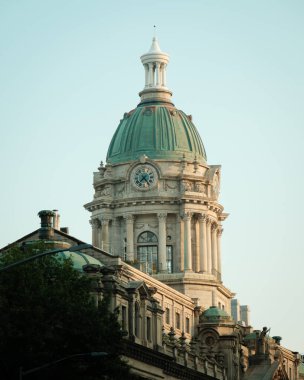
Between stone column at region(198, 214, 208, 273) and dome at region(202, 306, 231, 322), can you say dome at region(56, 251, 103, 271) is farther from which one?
stone column at region(198, 214, 208, 273)

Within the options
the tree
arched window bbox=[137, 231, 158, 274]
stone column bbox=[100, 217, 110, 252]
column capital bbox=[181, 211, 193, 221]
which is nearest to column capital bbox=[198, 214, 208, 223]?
column capital bbox=[181, 211, 193, 221]

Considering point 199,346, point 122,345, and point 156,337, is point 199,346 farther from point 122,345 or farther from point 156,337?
point 122,345

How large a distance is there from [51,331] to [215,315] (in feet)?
256

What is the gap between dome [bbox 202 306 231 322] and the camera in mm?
182875

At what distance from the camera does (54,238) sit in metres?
146

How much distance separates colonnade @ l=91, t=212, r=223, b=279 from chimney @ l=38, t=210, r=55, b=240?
158 feet

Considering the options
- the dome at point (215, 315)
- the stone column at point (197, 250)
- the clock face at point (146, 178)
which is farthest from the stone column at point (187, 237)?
the dome at point (215, 315)

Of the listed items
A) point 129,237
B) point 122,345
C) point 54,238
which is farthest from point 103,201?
point 122,345

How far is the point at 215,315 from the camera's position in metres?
183

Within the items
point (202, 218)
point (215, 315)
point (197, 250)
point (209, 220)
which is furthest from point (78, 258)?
point (209, 220)

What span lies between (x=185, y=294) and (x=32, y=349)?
85.0 meters

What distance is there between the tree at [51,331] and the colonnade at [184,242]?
269ft

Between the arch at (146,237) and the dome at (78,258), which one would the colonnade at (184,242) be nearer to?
the arch at (146,237)

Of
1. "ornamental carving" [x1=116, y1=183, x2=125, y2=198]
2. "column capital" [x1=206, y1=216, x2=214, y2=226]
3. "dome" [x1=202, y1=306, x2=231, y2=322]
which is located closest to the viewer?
"dome" [x1=202, y1=306, x2=231, y2=322]
